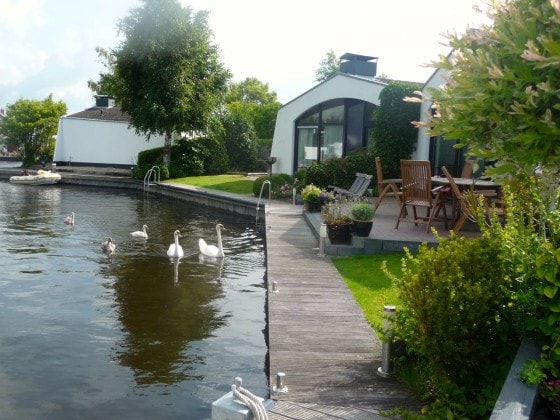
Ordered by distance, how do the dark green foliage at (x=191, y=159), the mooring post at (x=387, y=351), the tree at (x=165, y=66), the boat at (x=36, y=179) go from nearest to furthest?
the mooring post at (x=387, y=351)
the boat at (x=36, y=179)
the tree at (x=165, y=66)
the dark green foliage at (x=191, y=159)

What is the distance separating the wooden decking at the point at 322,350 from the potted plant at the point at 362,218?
1.19 m

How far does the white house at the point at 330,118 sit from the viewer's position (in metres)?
22.4

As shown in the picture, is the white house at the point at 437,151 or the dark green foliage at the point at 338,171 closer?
the white house at the point at 437,151

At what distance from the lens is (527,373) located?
11.0ft

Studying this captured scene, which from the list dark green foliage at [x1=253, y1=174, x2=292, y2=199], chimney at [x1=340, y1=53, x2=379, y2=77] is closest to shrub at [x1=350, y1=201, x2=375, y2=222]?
dark green foliage at [x1=253, y1=174, x2=292, y2=199]

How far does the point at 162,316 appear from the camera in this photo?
7.57 m

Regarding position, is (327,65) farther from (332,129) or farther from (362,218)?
(362,218)

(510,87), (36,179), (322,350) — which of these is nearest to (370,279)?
(322,350)

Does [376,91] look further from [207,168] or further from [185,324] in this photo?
[185,324]

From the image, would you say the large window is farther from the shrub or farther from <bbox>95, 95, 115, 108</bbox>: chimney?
<bbox>95, 95, 115, 108</bbox>: chimney

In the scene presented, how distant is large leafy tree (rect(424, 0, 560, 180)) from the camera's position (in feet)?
9.70

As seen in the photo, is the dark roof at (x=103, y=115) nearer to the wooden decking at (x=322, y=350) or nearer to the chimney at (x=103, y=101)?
the chimney at (x=103, y=101)

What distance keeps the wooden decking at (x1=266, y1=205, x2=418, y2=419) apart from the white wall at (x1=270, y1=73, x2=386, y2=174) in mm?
13695

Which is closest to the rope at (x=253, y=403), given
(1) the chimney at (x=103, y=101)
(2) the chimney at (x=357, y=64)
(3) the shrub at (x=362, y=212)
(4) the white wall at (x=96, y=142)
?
(3) the shrub at (x=362, y=212)
